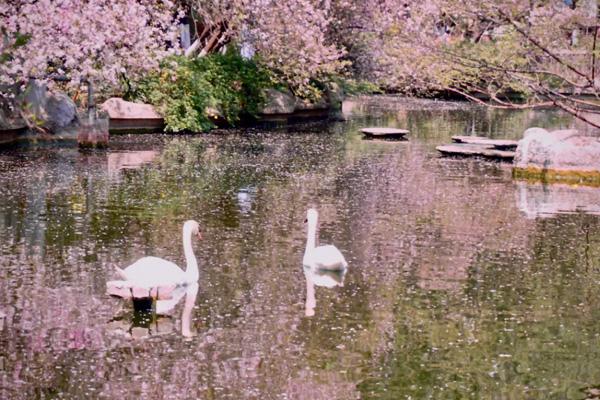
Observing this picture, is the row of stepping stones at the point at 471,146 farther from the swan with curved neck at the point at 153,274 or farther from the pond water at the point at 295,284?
the swan with curved neck at the point at 153,274

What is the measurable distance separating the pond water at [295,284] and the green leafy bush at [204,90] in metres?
6.81

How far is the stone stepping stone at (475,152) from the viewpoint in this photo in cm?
2672

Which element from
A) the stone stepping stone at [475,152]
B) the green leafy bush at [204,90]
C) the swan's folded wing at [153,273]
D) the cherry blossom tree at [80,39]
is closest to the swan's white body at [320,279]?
the swan's folded wing at [153,273]

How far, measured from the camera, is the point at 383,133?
31.5m

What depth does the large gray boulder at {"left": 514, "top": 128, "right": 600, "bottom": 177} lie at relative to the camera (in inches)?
888

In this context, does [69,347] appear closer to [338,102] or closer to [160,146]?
[160,146]

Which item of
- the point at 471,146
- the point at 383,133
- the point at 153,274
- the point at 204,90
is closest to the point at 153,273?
the point at 153,274

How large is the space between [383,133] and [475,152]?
478 centimetres

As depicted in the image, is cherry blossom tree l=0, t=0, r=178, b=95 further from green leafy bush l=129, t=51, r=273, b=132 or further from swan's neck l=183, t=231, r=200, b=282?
swan's neck l=183, t=231, r=200, b=282

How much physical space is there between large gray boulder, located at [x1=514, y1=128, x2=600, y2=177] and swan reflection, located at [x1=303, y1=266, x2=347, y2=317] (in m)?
10.6

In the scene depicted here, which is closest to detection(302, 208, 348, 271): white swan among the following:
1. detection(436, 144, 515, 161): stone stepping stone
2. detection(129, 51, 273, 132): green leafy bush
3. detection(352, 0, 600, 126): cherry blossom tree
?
detection(352, 0, 600, 126): cherry blossom tree

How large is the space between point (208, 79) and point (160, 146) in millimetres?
6160

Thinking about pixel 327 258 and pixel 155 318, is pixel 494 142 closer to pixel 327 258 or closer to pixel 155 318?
pixel 327 258

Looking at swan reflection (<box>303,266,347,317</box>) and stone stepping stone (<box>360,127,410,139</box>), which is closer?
swan reflection (<box>303,266,347,317</box>)
